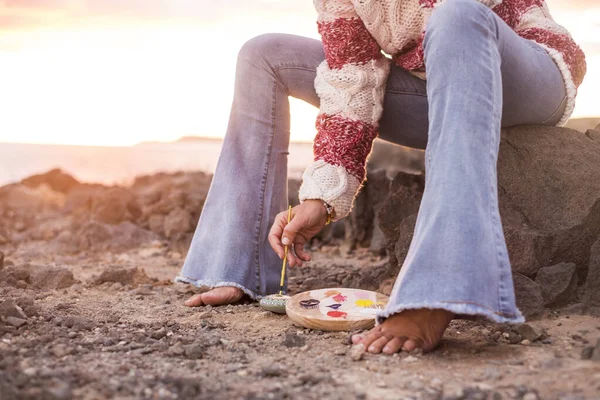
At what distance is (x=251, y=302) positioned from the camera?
306 cm

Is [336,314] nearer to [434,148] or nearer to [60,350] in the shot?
[434,148]

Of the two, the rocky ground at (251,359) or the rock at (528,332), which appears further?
the rock at (528,332)

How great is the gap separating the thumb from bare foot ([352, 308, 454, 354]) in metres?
0.73

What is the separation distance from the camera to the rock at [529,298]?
93.7 inches

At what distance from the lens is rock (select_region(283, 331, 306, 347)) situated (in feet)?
7.20

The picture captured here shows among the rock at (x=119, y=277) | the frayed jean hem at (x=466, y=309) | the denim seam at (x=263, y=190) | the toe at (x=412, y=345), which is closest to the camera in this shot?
the frayed jean hem at (x=466, y=309)

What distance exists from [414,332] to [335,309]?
2.00 ft

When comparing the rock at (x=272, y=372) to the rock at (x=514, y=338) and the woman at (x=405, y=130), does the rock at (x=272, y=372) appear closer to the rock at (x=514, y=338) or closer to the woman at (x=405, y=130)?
the woman at (x=405, y=130)

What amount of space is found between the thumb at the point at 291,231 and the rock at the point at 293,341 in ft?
1.55

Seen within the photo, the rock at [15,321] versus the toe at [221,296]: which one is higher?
the rock at [15,321]

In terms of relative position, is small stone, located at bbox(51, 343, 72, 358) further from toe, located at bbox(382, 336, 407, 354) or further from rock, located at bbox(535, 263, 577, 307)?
rock, located at bbox(535, 263, 577, 307)

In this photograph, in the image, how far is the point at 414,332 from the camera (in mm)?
1953

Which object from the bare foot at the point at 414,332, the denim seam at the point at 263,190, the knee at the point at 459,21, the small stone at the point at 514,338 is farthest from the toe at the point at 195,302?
the knee at the point at 459,21

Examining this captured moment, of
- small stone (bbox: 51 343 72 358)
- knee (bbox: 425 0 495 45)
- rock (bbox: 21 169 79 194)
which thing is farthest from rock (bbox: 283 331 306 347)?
rock (bbox: 21 169 79 194)
